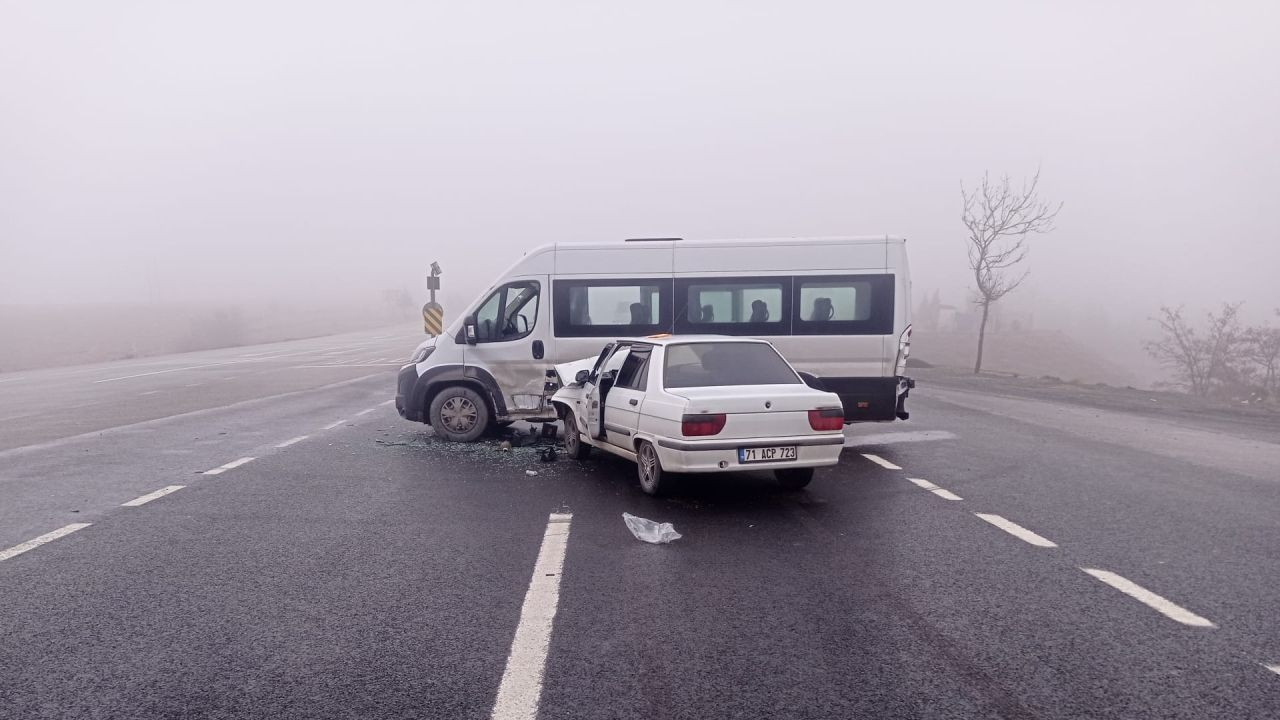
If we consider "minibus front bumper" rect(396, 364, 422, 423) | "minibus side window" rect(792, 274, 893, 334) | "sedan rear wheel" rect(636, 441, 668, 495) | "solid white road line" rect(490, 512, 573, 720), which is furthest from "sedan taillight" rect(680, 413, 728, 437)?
"minibus front bumper" rect(396, 364, 422, 423)

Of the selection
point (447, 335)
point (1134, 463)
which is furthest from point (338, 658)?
point (1134, 463)

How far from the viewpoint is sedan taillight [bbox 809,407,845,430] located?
23.9 ft

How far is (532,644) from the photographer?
3994 millimetres

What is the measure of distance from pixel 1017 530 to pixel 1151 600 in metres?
1.72

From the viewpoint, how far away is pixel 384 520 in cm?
674

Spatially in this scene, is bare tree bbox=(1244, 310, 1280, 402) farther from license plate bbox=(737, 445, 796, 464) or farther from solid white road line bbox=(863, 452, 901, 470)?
license plate bbox=(737, 445, 796, 464)

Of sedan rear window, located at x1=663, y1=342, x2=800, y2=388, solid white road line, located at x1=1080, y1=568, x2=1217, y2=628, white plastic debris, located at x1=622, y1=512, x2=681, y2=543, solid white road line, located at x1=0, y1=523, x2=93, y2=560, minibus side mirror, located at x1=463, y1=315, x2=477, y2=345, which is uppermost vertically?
minibus side mirror, located at x1=463, y1=315, x2=477, y2=345

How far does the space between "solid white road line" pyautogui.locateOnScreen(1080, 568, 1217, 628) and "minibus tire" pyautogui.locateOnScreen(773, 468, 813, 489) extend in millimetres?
2934

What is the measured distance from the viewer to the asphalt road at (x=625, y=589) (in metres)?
3.49

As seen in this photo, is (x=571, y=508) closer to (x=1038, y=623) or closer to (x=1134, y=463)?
(x=1038, y=623)

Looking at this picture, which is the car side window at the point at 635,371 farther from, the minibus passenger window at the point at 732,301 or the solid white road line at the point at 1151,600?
the solid white road line at the point at 1151,600

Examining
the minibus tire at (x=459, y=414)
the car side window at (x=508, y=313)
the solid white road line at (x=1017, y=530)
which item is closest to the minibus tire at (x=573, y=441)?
the minibus tire at (x=459, y=414)

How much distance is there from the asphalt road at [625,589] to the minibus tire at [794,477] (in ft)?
0.48

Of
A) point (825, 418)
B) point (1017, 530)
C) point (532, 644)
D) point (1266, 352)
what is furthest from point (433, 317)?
point (1266, 352)
